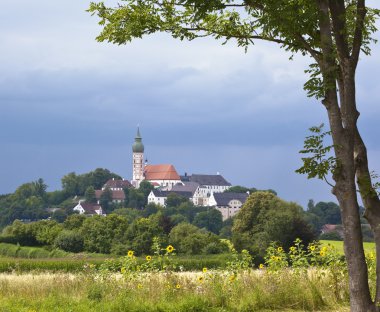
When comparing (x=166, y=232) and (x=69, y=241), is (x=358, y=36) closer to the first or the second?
(x=69, y=241)

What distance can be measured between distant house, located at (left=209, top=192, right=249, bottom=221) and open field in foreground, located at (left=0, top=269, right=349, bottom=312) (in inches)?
6468

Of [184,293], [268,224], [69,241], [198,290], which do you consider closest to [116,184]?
[268,224]

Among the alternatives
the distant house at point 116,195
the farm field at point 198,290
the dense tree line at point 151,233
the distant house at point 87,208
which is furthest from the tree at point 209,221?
the farm field at point 198,290

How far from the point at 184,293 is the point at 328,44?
4901 millimetres

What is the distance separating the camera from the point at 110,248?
4491 centimetres

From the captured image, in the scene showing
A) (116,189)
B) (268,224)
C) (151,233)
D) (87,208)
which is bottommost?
(151,233)

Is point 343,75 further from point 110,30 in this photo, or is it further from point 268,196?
point 268,196

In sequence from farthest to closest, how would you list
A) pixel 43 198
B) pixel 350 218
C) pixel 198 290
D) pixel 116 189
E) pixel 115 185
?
pixel 115 185 < pixel 116 189 < pixel 43 198 < pixel 198 290 < pixel 350 218

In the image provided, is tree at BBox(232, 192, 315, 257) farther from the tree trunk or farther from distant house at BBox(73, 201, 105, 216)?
distant house at BBox(73, 201, 105, 216)

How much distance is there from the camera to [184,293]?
14031 millimetres

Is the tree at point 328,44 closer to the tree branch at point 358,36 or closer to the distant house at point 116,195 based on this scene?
the tree branch at point 358,36

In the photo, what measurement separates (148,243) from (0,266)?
15.9 m

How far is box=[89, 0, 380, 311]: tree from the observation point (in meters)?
12.2

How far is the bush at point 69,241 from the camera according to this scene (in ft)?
144
